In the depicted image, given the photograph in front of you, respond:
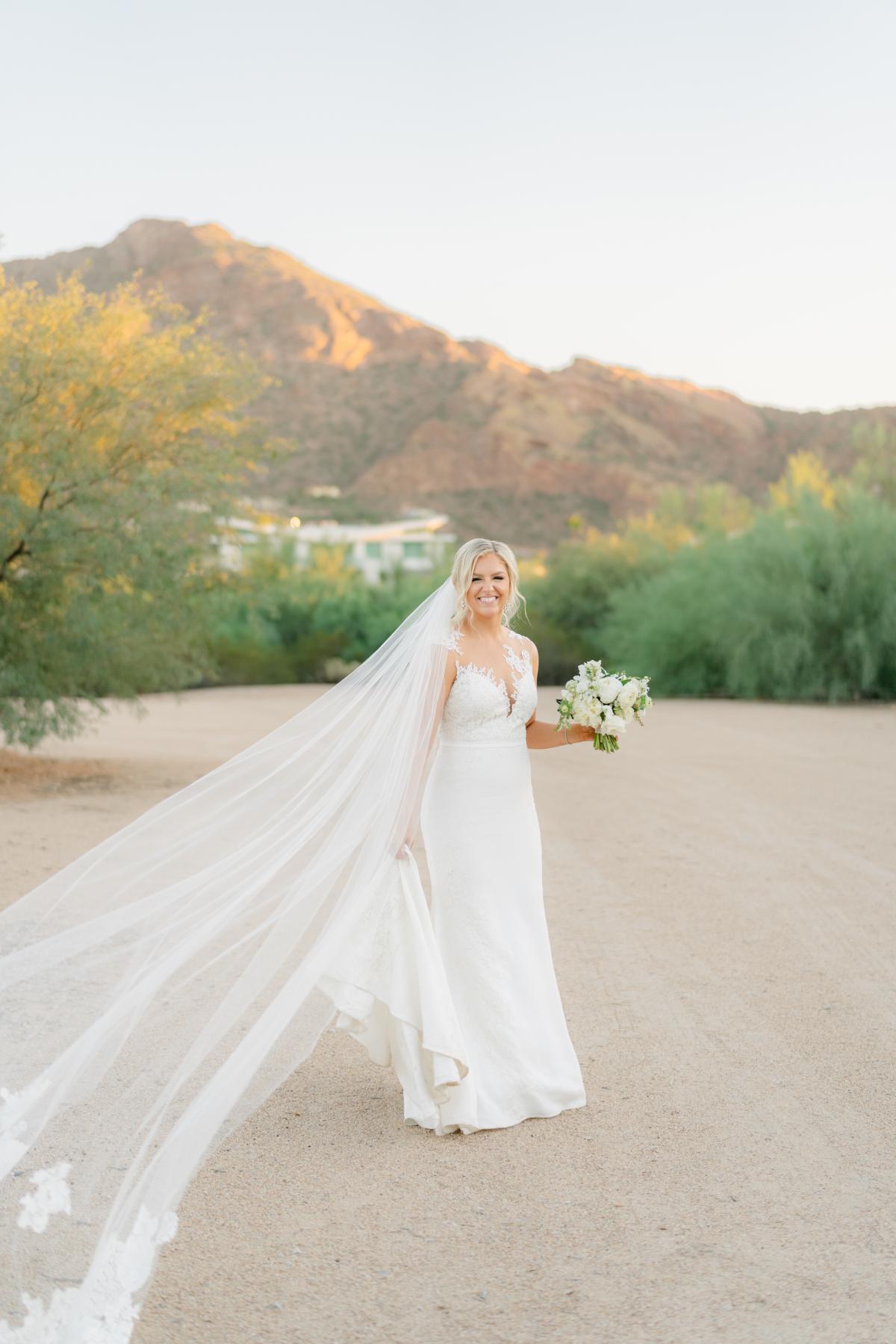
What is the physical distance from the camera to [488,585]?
5000 millimetres

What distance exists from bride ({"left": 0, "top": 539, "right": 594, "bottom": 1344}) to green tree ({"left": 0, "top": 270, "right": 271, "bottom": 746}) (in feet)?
28.2

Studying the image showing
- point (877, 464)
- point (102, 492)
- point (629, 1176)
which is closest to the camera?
point (629, 1176)

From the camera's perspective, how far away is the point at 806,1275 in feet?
12.0

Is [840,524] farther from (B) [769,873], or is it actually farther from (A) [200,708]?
(B) [769,873]

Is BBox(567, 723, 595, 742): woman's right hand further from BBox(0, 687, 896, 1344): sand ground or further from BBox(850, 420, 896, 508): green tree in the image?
BBox(850, 420, 896, 508): green tree

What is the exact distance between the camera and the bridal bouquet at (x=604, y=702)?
518 cm

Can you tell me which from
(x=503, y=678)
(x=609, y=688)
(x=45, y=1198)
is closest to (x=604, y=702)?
(x=609, y=688)

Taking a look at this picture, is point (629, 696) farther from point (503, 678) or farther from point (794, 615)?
point (794, 615)

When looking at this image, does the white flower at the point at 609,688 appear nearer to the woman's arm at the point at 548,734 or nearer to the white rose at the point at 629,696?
the white rose at the point at 629,696

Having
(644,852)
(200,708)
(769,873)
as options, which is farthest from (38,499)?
(200,708)

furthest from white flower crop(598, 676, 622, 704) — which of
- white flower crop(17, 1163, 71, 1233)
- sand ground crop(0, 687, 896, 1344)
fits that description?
white flower crop(17, 1163, 71, 1233)

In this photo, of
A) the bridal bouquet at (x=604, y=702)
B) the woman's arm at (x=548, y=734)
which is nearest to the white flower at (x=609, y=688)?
the bridal bouquet at (x=604, y=702)

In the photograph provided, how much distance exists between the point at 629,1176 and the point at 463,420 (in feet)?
306

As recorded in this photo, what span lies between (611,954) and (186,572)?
8277 millimetres
